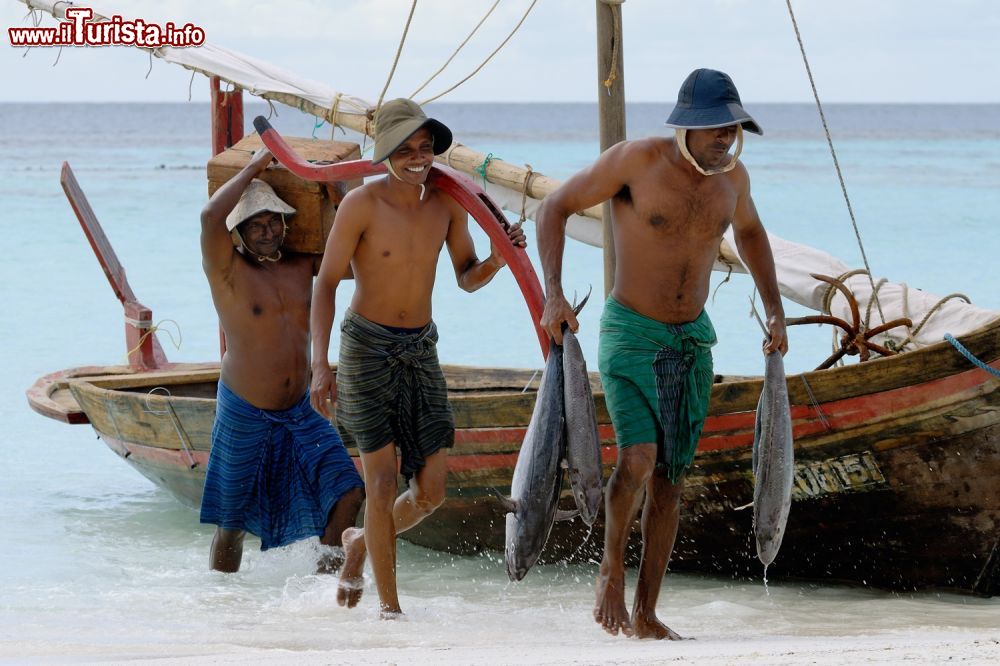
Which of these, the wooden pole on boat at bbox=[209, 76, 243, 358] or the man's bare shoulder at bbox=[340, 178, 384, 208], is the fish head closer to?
the man's bare shoulder at bbox=[340, 178, 384, 208]

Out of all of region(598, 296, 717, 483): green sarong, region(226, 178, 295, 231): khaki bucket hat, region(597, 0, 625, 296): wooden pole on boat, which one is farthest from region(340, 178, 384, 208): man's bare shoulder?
region(597, 0, 625, 296): wooden pole on boat

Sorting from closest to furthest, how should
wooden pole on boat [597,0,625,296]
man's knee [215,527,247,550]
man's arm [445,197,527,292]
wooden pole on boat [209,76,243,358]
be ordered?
man's arm [445,197,527,292] → man's knee [215,527,247,550] → wooden pole on boat [597,0,625,296] → wooden pole on boat [209,76,243,358]

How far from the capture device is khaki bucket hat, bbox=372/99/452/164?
4.31 m

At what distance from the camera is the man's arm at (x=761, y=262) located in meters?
4.46

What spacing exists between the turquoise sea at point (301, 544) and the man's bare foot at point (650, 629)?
0.36 ft

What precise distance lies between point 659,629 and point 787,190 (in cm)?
3379

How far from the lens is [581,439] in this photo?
13.6 ft

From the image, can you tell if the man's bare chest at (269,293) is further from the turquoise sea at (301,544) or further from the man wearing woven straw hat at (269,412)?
the turquoise sea at (301,544)

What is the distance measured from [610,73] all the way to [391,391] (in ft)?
7.89

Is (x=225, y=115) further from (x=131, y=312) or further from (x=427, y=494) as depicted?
(x=427, y=494)

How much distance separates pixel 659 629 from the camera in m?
4.30

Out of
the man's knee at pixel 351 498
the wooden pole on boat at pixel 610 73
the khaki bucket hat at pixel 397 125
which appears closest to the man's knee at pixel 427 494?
the man's knee at pixel 351 498

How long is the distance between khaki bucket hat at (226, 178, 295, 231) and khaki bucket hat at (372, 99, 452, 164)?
93 cm

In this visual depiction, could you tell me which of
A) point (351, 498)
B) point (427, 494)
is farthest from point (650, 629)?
point (351, 498)
